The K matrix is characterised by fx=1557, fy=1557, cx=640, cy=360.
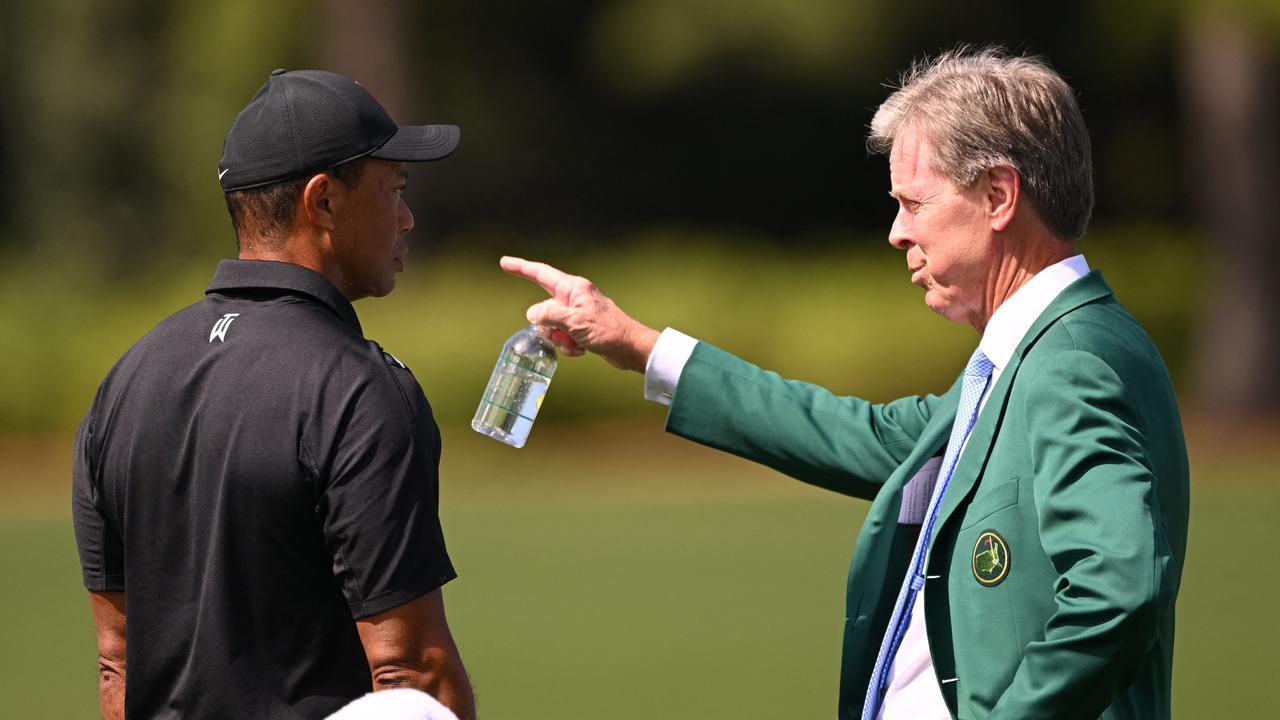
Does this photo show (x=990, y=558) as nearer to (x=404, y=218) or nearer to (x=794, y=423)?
(x=794, y=423)

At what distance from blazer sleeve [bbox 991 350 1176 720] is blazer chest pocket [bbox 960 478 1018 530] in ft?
0.31

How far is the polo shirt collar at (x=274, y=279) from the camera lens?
3.17 metres

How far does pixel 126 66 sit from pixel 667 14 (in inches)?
475

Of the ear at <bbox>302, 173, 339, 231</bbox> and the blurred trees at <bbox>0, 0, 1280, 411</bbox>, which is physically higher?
the blurred trees at <bbox>0, 0, 1280, 411</bbox>

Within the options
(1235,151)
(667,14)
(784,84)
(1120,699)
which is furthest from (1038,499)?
(784,84)

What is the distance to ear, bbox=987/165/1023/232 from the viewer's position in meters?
3.40

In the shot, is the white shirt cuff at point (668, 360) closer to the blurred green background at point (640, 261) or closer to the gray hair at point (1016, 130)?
the gray hair at point (1016, 130)

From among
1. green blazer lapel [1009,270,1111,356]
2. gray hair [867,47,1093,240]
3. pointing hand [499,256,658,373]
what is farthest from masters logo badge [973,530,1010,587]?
pointing hand [499,256,658,373]

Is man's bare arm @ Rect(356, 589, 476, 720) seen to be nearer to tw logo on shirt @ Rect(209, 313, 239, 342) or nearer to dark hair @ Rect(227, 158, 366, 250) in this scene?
tw logo on shirt @ Rect(209, 313, 239, 342)

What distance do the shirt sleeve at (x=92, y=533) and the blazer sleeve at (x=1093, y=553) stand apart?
72.9 inches

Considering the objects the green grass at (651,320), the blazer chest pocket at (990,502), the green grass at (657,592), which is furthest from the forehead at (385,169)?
the green grass at (651,320)

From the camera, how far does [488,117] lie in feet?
111

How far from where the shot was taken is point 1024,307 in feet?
11.3

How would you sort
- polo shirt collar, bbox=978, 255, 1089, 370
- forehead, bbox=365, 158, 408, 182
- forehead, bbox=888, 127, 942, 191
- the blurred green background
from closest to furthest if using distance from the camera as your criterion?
1. forehead, bbox=365, 158, 408, 182
2. polo shirt collar, bbox=978, 255, 1089, 370
3. forehead, bbox=888, 127, 942, 191
4. the blurred green background
